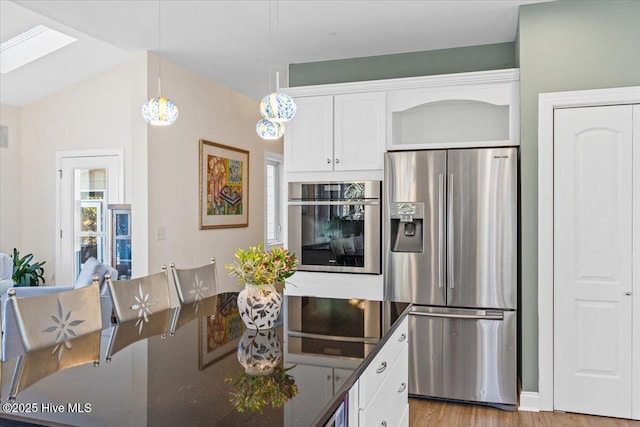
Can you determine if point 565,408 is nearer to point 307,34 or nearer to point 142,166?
point 307,34

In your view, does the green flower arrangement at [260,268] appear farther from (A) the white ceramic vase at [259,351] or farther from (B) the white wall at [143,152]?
(B) the white wall at [143,152]

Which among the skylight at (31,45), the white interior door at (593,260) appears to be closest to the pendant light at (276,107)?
the white interior door at (593,260)

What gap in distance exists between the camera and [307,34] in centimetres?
374

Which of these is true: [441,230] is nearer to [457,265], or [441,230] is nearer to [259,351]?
[457,265]

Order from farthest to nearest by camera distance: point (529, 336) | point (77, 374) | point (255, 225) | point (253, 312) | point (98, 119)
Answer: point (255, 225) < point (98, 119) < point (529, 336) < point (253, 312) < point (77, 374)

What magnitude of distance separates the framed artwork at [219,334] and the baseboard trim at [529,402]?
211 centimetres

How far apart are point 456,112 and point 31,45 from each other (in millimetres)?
4099

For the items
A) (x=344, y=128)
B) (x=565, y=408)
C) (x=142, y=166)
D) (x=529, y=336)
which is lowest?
(x=565, y=408)

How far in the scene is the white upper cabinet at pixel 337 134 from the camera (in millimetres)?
3803

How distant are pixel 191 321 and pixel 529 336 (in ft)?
7.58

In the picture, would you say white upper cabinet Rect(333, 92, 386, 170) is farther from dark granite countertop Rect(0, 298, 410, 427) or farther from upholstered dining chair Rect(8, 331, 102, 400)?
upholstered dining chair Rect(8, 331, 102, 400)

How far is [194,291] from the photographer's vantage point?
274 centimetres

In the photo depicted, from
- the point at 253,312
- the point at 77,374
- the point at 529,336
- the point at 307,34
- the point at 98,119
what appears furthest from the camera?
the point at 98,119

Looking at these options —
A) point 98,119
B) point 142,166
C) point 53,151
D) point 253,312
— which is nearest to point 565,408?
point 253,312
